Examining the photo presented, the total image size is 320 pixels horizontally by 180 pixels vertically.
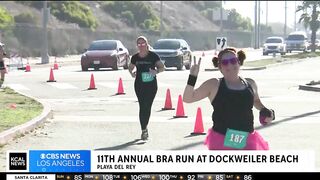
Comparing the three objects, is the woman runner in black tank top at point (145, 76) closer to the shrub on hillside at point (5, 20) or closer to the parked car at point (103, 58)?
the parked car at point (103, 58)

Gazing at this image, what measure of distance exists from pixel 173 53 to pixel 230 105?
29.1m

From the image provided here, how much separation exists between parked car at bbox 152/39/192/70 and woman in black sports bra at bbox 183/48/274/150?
28.0m

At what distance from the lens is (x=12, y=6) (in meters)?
64.5

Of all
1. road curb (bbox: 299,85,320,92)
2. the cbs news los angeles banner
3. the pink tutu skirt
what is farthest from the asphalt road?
the pink tutu skirt

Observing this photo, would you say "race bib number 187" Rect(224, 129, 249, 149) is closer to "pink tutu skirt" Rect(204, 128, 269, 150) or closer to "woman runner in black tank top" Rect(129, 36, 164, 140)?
"pink tutu skirt" Rect(204, 128, 269, 150)

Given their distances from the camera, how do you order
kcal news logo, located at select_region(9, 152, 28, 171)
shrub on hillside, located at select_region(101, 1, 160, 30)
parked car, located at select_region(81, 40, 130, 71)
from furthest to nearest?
1. shrub on hillside, located at select_region(101, 1, 160, 30)
2. parked car, located at select_region(81, 40, 130, 71)
3. kcal news logo, located at select_region(9, 152, 28, 171)

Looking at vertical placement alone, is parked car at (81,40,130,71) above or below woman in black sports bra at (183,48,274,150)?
below

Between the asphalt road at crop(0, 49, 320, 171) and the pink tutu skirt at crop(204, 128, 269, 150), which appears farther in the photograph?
the asphalt road at crop(0, 49, 320, 171)

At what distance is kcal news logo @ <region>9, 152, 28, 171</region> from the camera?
6379 millimetres

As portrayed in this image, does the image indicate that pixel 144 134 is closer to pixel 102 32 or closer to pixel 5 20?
pixel 5 20

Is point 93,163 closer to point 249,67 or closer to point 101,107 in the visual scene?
point 101,107

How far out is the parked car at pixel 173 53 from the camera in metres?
35.1

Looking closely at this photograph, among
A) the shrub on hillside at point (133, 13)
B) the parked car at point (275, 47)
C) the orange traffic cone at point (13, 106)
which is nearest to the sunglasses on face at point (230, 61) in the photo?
the orange traffic cone at point (13, 106)

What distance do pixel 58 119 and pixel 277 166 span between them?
9.21 metres
